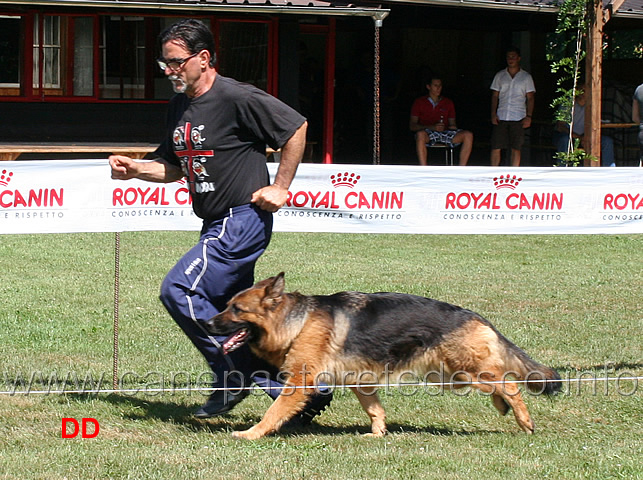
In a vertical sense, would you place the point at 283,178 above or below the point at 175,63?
below

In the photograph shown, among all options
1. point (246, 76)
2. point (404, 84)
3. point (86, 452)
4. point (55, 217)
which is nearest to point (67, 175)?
point (55, 217)

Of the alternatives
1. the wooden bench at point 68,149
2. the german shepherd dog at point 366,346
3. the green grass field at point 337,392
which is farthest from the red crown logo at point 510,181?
the wooden bench at point 68,149

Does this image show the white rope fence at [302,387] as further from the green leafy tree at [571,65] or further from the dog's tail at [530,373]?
the green leafy tree at [571,65]

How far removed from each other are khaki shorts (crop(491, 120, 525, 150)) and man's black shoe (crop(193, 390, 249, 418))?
11.9 m

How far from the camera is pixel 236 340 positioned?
5215mm

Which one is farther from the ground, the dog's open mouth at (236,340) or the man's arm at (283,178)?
the man's arm at (283,178)

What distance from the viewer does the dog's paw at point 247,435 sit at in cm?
524

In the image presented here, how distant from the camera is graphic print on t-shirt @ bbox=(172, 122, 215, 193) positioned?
17.2 ft

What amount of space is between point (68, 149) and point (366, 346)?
37.0 ft

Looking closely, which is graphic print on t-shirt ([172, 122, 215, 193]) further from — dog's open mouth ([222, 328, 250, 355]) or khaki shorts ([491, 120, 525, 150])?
khaki shorts ([491, 120, 525, 150])

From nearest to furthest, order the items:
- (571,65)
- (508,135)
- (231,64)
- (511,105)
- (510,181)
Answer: (510,181)
(571,65)
(511,105)
(508,135)
(231,64)

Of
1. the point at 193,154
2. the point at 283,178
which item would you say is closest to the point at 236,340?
the point at 283,178

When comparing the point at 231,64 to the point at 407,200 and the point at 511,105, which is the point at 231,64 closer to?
the point at 511,105

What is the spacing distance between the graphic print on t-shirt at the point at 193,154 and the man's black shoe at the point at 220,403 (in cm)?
116
